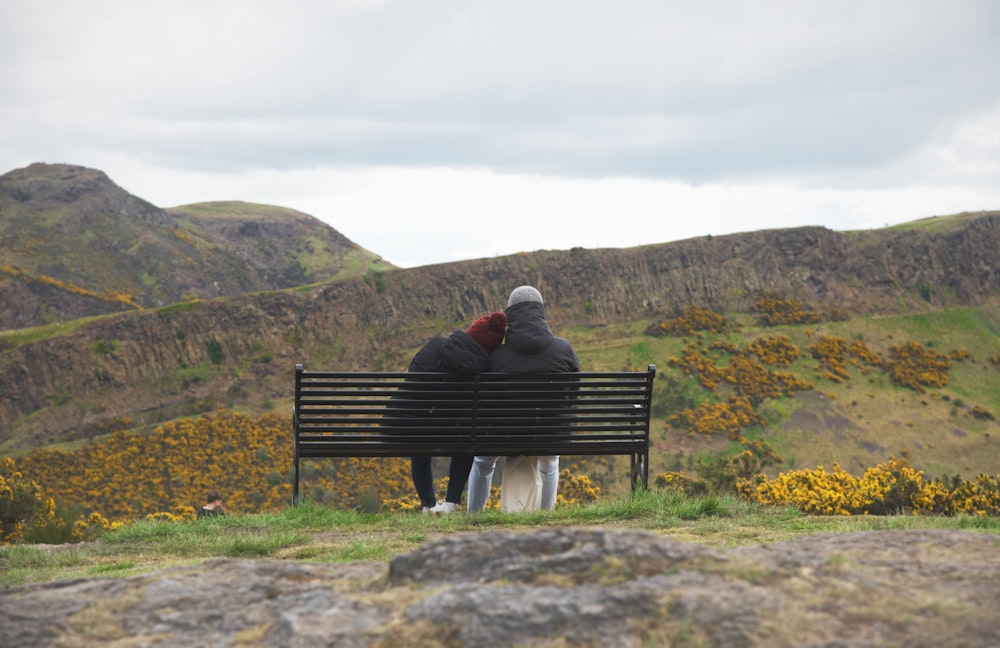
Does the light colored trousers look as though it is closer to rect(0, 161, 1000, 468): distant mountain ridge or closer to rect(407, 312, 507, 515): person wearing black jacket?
rect(407, 312, 507, 515): person wearing black jacket

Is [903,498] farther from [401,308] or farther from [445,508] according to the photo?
[401,308]

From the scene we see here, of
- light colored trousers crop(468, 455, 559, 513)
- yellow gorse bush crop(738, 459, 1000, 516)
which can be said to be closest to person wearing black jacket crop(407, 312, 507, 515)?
light colored trousers crop(468, 455, 559, 513)

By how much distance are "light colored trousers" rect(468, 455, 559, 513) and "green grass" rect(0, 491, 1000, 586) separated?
32.2 inches

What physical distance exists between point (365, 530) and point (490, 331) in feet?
6.71

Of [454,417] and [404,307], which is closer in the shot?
[454,417]

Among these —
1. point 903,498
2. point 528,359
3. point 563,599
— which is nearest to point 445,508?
point 528,359

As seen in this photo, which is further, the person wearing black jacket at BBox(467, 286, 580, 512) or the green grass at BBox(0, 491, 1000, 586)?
the person wearing black jacket at BBox(467, 286, 580, 512)

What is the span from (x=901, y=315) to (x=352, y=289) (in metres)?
15.9

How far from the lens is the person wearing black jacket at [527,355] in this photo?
23.6 ft

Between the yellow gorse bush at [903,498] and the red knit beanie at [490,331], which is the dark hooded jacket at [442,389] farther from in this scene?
the yellow gorse bush at [903,498]

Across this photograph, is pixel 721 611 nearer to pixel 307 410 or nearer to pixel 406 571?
pixel 406 571

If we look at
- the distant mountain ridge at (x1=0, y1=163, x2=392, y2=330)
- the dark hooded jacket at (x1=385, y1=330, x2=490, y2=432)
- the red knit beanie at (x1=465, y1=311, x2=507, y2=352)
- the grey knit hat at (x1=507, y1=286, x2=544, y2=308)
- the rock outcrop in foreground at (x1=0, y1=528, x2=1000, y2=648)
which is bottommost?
the rock outcrop in foreground at (x1=0, y1=528, x2=1000, y2=648)

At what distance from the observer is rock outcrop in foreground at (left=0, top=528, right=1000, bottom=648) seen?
2506 mm

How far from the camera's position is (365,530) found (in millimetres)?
6000
